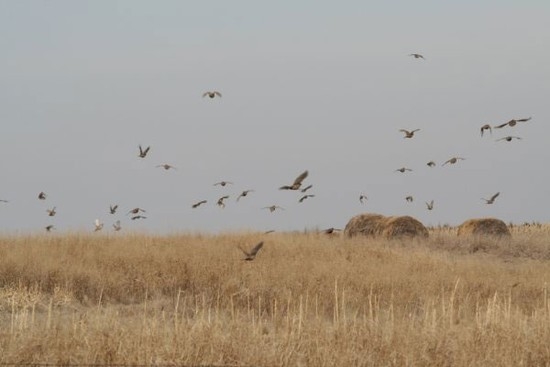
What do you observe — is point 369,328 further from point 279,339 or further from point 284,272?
point 284,272

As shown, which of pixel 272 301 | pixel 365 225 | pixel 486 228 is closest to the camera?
pixel 272 301

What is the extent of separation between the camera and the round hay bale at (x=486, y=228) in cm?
3006

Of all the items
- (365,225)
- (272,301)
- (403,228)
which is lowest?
(272,301)

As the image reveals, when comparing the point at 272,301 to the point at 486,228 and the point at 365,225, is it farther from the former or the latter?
the point at 486,228

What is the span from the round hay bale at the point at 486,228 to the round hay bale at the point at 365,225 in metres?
4.03

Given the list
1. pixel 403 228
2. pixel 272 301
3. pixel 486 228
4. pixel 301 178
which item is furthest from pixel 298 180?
pixel 486 228

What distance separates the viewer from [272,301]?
15.1m

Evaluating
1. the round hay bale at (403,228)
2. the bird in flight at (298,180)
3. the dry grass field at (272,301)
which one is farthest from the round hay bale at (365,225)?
the bird in flight at (298,180)

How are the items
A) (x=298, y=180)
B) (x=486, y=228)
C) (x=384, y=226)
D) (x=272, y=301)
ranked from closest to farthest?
1. (x=298, y=180)
2. (x=272, y=301)
3. (x=384, y=226)
4. (x=486, y=228)

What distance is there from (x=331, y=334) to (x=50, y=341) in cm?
340

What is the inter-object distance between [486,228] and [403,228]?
467 centimetres

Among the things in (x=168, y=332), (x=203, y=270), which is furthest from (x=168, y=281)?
(x=168, y=332)

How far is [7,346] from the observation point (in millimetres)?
8406

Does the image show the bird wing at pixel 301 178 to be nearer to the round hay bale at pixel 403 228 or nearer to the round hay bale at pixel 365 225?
the round hay bale at pixel 403 228
